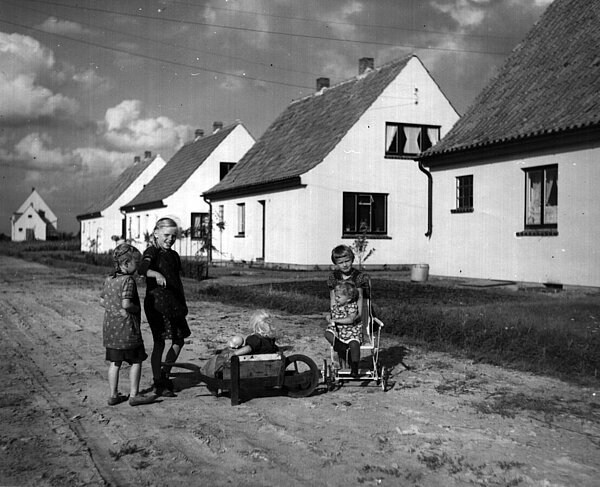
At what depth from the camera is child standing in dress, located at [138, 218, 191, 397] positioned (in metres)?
6.21

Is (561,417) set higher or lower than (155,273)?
lower

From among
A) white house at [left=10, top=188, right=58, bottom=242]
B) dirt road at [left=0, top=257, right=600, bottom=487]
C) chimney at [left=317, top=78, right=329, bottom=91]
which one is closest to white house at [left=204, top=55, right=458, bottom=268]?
chimney at [left=317, top=78, right=329, bottom=91]

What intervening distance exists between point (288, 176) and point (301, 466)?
20.9m

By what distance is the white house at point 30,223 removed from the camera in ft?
424

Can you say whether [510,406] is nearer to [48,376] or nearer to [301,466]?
[301,466]

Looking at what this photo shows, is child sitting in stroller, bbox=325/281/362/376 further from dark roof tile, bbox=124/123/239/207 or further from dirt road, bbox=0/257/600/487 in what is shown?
dark roof tile, bbox=124/123/239/207

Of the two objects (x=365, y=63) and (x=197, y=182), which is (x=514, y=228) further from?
(x=197, y=182)

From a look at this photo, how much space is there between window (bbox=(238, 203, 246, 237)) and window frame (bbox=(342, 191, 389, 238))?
615 cm

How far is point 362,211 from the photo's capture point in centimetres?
2544

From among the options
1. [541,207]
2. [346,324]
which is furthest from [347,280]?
[541,207]

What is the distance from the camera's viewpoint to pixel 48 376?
22.7 ft

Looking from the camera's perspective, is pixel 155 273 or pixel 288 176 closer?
pixel 155 273

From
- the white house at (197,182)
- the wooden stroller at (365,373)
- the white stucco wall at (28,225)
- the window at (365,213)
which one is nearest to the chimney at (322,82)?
the white house at (197,182)

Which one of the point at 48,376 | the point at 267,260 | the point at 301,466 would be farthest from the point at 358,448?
the point at 267,260
